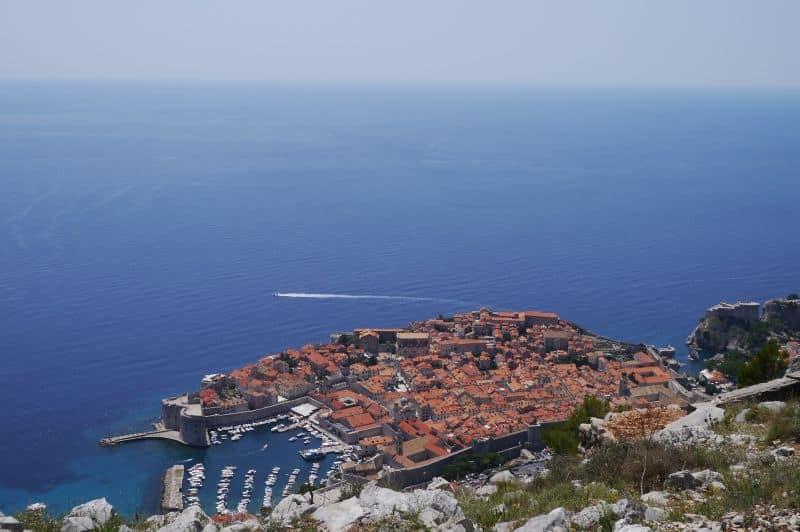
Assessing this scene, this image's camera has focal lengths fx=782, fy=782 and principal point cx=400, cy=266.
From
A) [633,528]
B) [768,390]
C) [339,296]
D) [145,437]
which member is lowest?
[145,437]

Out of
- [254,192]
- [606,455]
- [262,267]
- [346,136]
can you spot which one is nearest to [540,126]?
[346,136]

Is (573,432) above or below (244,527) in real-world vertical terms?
below

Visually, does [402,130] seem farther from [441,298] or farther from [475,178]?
[441,298]

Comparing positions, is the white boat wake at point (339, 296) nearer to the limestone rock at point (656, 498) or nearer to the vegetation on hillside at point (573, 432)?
the vegetation on hillside at point (573, 432)

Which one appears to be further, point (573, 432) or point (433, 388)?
point (433, 388)

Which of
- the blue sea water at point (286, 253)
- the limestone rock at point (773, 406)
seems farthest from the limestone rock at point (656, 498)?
the blue sea water at point (286, 253)

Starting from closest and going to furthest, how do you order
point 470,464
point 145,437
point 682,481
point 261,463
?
point 682,481 < point 470,464 < point 261,463 < point 145,437

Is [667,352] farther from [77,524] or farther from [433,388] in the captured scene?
[77,524]

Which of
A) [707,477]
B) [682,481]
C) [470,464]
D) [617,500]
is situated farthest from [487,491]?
[470,464]
